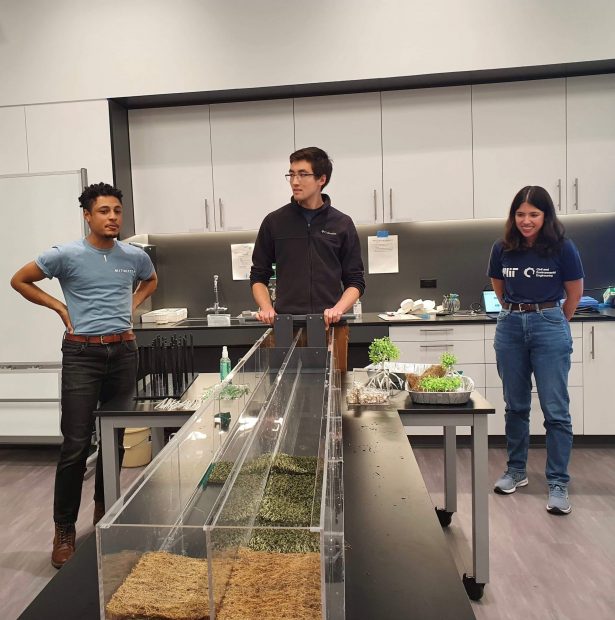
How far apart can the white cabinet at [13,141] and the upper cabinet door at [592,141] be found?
3.81 m

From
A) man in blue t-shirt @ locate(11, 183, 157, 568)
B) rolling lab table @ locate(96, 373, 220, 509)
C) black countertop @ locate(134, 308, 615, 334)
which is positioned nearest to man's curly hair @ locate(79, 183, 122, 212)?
man in blue t-shirt @ locate(11, 183, 157, 568)

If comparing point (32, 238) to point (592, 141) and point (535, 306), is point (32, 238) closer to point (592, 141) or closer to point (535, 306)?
point (535, 306)

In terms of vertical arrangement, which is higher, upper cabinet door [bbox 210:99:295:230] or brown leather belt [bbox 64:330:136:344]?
upper cabinet door [bbox 210:99:295:230]

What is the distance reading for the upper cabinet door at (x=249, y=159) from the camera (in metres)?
4.68

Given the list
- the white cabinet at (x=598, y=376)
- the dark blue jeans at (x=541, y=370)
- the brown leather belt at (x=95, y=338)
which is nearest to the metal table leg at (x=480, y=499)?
the dark blue jeans at (x=541, y=370)

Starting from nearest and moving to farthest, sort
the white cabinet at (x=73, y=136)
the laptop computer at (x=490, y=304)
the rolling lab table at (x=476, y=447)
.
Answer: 1. the rolling lab table at (x=476, y=447)
2. the white cabinet at (x=73, y=136)
3. the laptop computer at (x=490, y=304)

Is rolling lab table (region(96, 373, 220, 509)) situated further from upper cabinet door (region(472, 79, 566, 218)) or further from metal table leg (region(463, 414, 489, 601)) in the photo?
upper cabinet door (region(472, 79, 566, 218))

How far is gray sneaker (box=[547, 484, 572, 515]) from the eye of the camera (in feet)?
10.8

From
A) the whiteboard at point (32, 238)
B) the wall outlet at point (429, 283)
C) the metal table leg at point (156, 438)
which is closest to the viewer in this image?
the metal table leg at point (156, 438)

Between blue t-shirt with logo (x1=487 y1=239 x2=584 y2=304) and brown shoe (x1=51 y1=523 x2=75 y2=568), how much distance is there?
2443 millimetres

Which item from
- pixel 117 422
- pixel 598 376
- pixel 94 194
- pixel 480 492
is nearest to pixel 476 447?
pixel 480 492

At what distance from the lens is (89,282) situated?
2971mm

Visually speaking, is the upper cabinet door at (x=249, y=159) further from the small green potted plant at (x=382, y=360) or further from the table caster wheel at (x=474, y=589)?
the table caster wheel at (x=474, y=589)

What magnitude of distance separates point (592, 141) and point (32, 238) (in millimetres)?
3840
